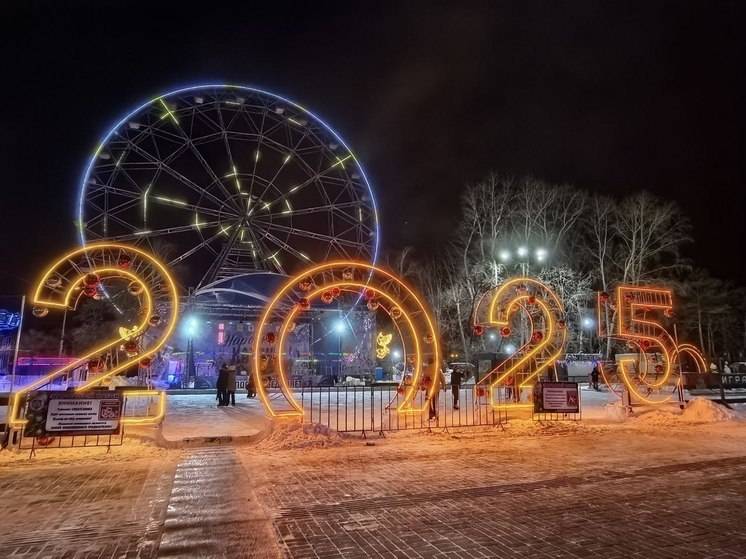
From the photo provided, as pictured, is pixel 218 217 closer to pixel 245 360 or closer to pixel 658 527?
pixel 245 360

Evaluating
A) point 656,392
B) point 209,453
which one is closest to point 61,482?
point 209,453

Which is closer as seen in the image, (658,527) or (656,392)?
(658,527)

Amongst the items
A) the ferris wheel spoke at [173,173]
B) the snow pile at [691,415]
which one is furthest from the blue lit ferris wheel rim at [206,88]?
the snow pile at [691,415]

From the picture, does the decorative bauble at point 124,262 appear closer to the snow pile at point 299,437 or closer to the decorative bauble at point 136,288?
the decorative bauble at point 136,288

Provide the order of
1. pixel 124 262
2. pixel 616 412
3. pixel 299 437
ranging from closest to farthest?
1. pixel 299 437
2. pixel 124 262
3. pixel 616 412

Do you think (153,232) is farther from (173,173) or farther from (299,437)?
(299,437)

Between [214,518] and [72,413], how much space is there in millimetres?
5995

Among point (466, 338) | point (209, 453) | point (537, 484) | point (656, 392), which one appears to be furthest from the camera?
point (466, 338)

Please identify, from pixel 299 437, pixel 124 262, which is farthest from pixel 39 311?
pixel 299 437

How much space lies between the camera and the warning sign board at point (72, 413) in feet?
34.3

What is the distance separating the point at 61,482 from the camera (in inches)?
320

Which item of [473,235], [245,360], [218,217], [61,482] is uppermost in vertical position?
[473,235]

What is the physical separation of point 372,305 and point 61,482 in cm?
850

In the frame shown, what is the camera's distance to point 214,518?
630cm
